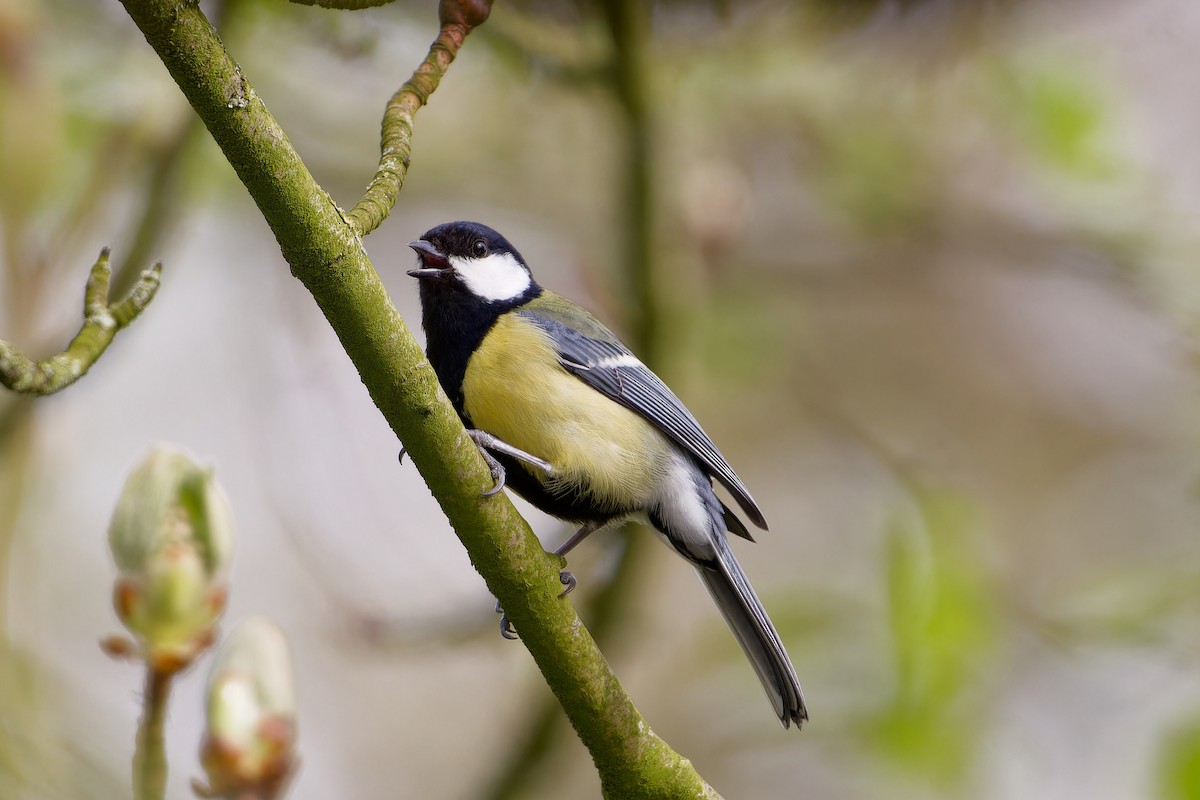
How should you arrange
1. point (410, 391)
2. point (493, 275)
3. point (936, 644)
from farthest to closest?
point (936, 644) < point (493, 275) < point (410, 391)

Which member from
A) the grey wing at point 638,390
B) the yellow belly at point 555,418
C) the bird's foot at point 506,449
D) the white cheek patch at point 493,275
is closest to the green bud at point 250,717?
the bird's foot at point 506,449

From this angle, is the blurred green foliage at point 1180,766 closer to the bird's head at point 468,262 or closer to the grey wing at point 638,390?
the grey wing at point 638,390

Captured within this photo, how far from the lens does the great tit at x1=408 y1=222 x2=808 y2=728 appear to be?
2.33 meters

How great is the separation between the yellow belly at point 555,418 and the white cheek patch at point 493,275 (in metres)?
0.16

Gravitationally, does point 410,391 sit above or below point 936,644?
above

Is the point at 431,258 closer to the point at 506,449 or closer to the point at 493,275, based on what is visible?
the point at 493,275

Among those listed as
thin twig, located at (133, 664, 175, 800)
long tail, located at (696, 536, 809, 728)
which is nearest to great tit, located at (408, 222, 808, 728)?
long tail, located at (696, 536, 809, 728)

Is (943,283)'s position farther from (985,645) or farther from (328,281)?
(328,281)

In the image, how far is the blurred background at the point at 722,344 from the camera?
265 centimetres

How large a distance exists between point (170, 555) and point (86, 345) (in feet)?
0.84

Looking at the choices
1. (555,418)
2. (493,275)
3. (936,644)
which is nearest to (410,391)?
(555,418)

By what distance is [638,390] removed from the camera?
2566 mm

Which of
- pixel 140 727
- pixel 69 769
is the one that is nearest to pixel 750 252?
pixel 69 769

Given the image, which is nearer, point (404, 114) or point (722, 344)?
point (404, 114)
